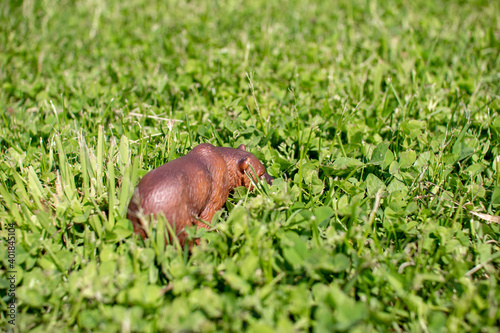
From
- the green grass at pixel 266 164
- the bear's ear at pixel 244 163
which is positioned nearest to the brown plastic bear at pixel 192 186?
the bear's ear at pixel 244 163

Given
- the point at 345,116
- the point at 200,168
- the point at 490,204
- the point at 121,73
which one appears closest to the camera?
the point at 200,168

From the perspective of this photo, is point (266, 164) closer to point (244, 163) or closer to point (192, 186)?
point (244, 163)

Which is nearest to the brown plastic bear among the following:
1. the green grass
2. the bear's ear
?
the bear's ear

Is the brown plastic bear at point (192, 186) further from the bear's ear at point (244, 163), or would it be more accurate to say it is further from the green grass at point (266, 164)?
the green grass at point (266, 164)

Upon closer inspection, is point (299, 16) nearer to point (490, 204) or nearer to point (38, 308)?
point (490, 204)

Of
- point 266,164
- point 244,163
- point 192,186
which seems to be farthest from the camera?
point 266,164

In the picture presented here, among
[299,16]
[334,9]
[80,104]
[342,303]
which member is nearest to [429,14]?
[334,9]

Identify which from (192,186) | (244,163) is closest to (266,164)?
(244,163)

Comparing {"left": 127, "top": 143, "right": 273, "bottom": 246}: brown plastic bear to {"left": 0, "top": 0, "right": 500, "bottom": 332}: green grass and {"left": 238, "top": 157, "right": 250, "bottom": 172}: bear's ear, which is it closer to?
{"left": 238, "top": 157, "right": 250, "bottom": 172}: bear's ear
